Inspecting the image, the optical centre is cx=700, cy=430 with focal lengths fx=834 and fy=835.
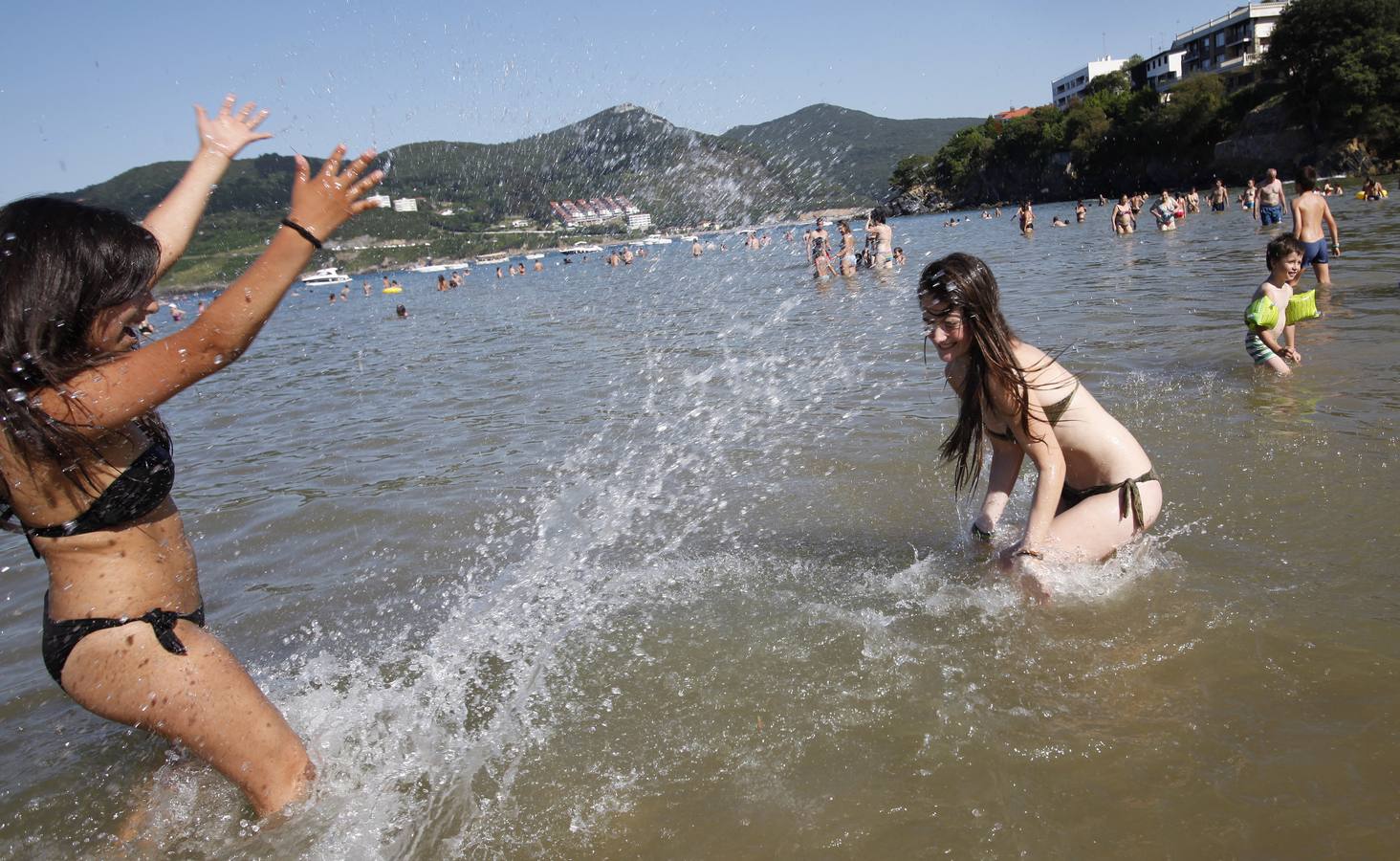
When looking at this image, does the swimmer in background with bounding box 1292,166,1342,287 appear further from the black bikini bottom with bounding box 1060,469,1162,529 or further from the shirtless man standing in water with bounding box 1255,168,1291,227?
the shirtless man standing in water with bounding box 1255,168,1291,227

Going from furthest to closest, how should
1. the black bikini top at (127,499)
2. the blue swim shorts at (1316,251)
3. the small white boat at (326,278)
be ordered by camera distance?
the small white boat at (326,278), the blue swim shorts at (1316,251), the black bikini top at (127,499)

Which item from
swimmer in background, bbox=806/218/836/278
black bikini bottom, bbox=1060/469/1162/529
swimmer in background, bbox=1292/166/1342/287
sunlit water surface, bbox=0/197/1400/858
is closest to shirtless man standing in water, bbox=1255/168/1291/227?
swimmer in background, bbox=806/218/836/278

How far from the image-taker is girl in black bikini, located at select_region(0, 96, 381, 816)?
214cm

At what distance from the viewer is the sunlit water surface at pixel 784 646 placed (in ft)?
8.38

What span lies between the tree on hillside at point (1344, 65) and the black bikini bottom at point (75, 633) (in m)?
77.3

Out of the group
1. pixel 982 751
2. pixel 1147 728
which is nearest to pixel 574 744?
pixel 982 751

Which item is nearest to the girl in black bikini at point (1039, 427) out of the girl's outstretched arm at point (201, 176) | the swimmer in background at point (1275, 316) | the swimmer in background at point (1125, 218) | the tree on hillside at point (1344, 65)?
the girl's outstretched arm at point (201, 176)

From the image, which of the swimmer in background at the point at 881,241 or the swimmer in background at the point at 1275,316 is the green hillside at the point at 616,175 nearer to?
the swimmer in background at the point at 881,241

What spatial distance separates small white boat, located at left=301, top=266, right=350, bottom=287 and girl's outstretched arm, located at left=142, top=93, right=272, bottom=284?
287ft

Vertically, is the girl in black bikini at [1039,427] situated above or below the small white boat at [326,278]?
below

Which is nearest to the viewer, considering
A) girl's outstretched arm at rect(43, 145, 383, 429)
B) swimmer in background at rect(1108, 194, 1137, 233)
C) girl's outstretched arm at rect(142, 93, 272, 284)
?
girl's outstretched arm at rect(43, 145, 383, 429)

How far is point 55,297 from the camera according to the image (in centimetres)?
218

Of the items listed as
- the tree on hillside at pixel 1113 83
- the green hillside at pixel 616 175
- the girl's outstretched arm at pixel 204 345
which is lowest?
the girl's outstretched arm at pixel 204 345

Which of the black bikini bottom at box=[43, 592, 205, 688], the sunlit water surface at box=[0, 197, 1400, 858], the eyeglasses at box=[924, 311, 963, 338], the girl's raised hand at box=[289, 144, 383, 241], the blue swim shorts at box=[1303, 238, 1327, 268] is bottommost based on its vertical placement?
the sunlit water surface at box=[0, 197, 1400, 858]
